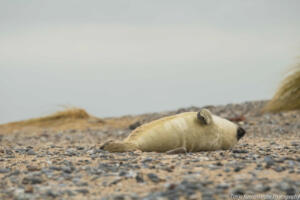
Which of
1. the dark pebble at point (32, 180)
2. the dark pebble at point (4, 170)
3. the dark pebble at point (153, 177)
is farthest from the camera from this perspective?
the dark pebble at point (4, 170)

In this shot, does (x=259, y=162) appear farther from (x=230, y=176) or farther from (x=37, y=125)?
Answer: (x=37, y=125)

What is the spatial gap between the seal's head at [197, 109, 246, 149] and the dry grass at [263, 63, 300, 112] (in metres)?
6.35

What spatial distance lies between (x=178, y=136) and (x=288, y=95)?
7.41m

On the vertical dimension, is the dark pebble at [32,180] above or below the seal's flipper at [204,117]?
below

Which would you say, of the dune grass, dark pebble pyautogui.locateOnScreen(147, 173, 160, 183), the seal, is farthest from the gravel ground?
the dune grass

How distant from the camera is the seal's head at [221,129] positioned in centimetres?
484

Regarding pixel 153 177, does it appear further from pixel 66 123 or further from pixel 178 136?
pixel 66 123

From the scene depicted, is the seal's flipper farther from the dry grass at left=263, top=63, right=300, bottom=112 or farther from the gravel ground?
the dry grass at left=263, top=63, right=300, bottom=112

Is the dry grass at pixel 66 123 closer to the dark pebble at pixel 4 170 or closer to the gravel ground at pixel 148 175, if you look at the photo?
the gravel ground at pixel 148 175

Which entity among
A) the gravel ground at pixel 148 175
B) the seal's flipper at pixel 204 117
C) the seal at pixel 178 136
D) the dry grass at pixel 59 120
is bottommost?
the gravel ground at pixel 148 175

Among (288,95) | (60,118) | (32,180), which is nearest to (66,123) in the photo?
(60,118)

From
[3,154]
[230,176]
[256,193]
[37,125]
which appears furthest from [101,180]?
[37,125]

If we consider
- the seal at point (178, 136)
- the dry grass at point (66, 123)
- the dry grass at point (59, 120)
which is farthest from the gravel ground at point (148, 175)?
the dry grass at point (59, 120)

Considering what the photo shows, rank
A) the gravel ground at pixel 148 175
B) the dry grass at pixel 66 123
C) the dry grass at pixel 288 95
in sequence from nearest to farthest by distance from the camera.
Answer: the gravel ground at pixel 148 175 → the dry grass at pixel 288 95 → the dry grass at pixel 66 123
